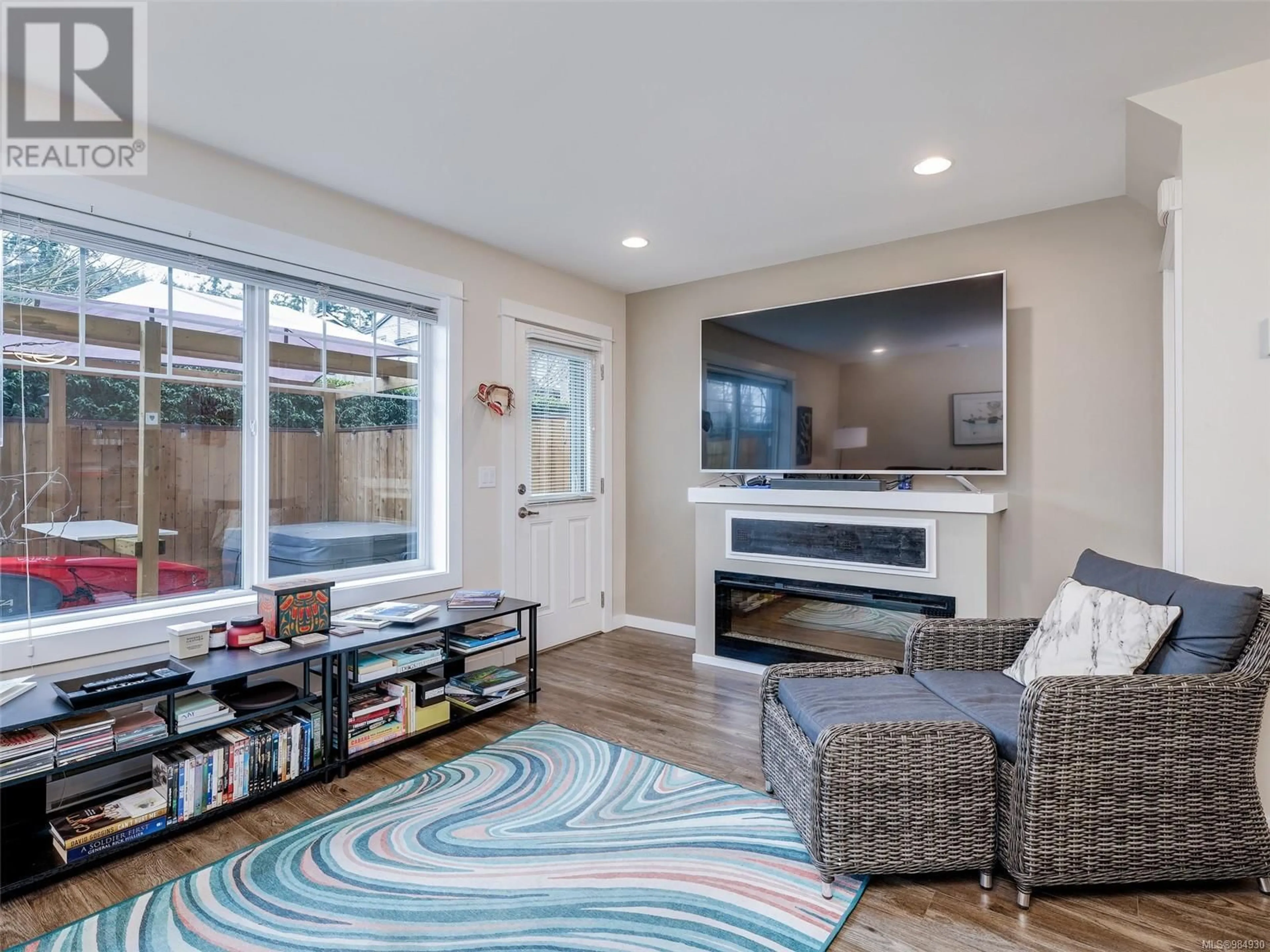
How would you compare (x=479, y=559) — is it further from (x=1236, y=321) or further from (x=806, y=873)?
(x=1236, y=321)

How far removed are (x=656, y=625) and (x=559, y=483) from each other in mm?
1262

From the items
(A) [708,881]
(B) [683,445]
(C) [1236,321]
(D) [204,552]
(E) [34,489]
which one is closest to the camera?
(A) [708,881]

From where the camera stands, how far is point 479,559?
3.64 m

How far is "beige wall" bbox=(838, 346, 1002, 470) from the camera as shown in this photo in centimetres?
318

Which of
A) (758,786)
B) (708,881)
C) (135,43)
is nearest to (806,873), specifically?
(708,881)

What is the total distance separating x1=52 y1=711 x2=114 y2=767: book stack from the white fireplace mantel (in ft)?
9.46

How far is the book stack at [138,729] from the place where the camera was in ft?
6.46

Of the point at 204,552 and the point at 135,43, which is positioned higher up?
the point at 135,43

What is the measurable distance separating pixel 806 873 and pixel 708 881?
0.29 meters

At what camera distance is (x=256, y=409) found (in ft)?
9.08

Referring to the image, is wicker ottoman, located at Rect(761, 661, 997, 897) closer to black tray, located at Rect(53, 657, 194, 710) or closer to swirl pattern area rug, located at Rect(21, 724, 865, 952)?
swirl pattern area rug, located at Rect(21, 724, 865, 952)

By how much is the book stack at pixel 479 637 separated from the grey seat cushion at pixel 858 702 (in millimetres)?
1453

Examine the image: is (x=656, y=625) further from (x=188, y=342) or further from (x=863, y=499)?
(x=188, y=342)

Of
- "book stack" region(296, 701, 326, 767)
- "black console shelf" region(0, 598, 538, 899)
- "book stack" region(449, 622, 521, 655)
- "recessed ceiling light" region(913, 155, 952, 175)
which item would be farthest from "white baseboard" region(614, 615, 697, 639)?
"recessed ceiling light" region(913, 155, 952, 175)
